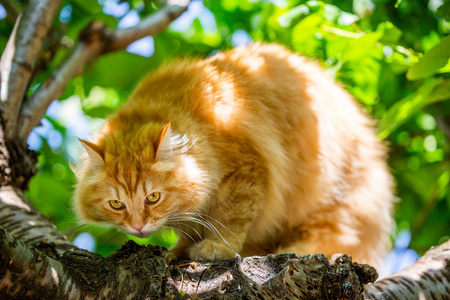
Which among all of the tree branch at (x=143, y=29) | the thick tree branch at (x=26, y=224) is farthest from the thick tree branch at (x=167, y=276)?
the tree branch at (x=143, y=29)

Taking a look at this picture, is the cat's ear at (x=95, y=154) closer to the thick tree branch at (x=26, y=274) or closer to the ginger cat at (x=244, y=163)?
the ginger cat at (x=244, y=163)

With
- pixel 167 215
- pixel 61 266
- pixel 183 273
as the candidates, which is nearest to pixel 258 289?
pixel 183 273

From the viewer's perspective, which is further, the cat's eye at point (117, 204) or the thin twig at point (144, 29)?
the thin twig at point (144, 29)

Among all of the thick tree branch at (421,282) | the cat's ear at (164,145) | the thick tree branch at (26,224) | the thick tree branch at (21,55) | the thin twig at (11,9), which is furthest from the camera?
the thin twig at (11,9)

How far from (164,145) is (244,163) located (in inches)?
18.6

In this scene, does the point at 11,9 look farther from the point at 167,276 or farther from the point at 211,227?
the point at 167,276

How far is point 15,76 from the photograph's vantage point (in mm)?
2576

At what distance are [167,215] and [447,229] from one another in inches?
92.2

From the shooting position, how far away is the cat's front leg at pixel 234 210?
2.41 meters

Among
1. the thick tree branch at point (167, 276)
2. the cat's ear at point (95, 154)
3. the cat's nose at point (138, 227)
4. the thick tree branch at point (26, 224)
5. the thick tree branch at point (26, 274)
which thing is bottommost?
the cat's nose at point (138, 227)

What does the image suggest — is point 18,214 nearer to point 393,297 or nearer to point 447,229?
point 393,297

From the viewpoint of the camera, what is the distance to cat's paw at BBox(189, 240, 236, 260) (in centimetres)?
229

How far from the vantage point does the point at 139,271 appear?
5.09 ft

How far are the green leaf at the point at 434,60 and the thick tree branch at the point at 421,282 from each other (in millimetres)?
857
